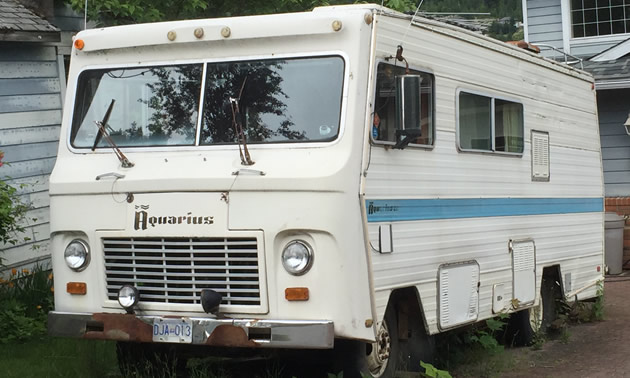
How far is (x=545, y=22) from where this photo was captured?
64.1 ft

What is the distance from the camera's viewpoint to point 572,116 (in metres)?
11.6

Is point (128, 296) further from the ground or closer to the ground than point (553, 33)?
closer to the ground

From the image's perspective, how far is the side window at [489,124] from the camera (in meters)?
8.95

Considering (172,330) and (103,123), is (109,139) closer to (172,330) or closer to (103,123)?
(103,123)

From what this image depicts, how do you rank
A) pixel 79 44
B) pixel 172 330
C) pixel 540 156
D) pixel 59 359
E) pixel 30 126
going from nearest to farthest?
pixel 172 330 < pixel 79 44 < pixel 59 359 < pixel 540 156 < pixel 30 126

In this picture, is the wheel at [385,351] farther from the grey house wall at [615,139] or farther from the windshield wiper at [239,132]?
the grey house wall at [615,139]

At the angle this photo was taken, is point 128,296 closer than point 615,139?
Yes

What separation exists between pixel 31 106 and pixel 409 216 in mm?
6063

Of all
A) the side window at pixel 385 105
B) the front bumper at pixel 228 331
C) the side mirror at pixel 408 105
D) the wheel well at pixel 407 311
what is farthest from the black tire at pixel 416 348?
the side mirror at pixel 408 105

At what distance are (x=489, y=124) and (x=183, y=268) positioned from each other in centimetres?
338

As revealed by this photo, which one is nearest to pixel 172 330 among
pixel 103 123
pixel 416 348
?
pixel 103 123

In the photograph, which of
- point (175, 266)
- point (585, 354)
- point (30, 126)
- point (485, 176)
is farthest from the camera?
point (30, 126)

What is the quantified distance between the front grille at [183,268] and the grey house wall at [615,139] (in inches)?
505

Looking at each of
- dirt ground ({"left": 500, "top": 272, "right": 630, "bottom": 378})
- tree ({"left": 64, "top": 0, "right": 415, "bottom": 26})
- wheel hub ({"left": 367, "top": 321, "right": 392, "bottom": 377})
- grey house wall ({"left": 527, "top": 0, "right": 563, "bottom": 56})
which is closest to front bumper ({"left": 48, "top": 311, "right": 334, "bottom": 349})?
wheel hub ({"left": 367, "top": 321, "right": 392, "bottom": 377})
